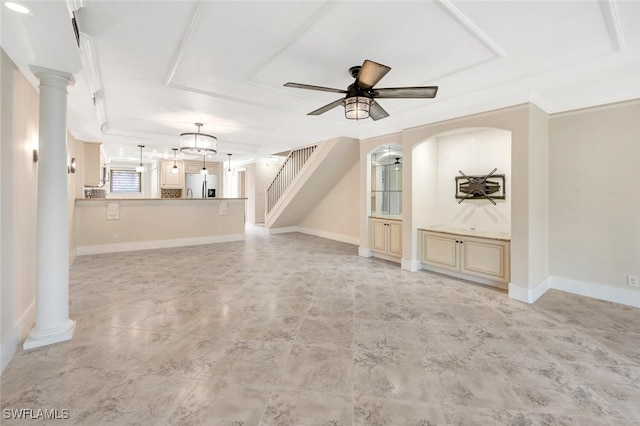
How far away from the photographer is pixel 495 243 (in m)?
3.96

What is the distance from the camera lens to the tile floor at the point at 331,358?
1.74 m

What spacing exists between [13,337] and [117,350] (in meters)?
0.84

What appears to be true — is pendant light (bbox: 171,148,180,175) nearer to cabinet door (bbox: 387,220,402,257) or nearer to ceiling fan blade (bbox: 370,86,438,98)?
cabinet door (bbox: 387,220,402,257)

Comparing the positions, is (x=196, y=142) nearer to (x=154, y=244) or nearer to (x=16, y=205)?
(x=154, y=244)

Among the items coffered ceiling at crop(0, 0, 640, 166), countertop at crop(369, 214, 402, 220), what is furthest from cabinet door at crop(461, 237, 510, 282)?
coffered ceiling at crop(0, 0, 640, 166)

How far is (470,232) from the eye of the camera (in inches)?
176

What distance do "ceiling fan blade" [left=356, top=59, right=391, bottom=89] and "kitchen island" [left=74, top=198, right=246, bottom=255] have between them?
5.89 metres

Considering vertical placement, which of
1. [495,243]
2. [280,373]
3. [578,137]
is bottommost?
[280,373]

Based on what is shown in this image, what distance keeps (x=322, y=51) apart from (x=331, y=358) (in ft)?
8.66

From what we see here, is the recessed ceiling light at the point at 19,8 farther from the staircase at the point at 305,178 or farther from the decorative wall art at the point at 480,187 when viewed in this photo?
the decorative wall art at the point at 480,187

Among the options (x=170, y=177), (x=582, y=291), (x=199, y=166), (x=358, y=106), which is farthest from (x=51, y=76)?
(x=199, y=166)

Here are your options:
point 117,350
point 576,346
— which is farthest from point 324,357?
point 576,346

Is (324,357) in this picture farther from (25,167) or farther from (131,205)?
(131,205)

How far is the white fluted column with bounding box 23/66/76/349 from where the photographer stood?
2424 mm
